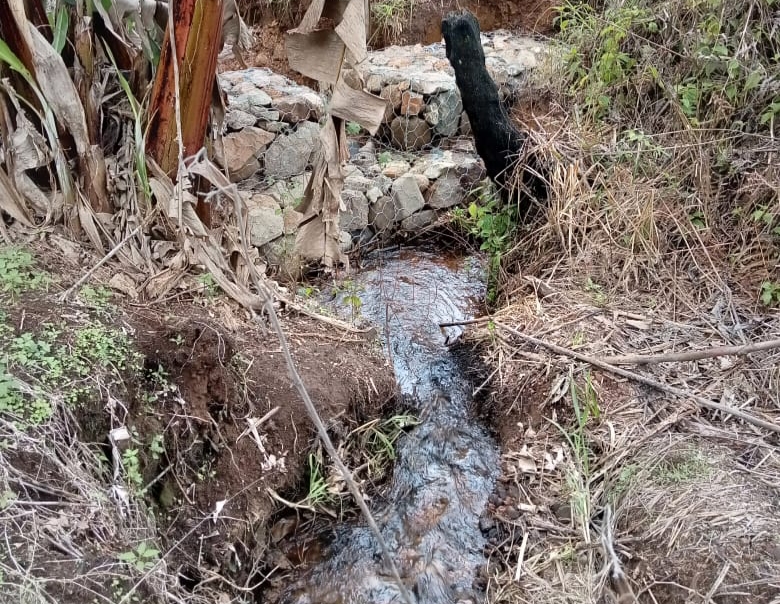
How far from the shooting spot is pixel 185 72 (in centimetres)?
209

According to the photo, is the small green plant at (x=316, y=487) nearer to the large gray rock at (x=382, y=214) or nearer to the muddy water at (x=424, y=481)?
the muddy water at (x=424, y=481)

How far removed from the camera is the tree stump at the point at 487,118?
335 cm

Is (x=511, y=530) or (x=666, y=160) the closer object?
(x=511, y=530)

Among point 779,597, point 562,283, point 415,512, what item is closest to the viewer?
point 779,597

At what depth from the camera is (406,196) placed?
444 cm

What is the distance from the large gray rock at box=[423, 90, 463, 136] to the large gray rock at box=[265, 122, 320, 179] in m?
1.18

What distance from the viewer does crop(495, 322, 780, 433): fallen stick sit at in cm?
235

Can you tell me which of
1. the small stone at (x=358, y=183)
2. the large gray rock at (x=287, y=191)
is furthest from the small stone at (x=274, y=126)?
the small stone at (x=358, y=183)

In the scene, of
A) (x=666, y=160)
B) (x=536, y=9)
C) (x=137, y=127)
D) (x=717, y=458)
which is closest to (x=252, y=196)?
(x=137, y=127)

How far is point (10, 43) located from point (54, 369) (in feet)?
3.78

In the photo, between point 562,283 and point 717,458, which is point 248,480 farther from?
point 562,283

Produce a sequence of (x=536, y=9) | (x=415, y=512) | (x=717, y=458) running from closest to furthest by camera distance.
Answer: (x=717, y=458) < (x=415, y=512) < (x=536, y=9)

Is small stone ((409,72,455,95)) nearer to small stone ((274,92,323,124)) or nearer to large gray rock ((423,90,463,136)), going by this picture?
large gray rock ((423,90,463,136))

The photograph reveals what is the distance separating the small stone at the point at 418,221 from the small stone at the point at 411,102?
3.17 feet
